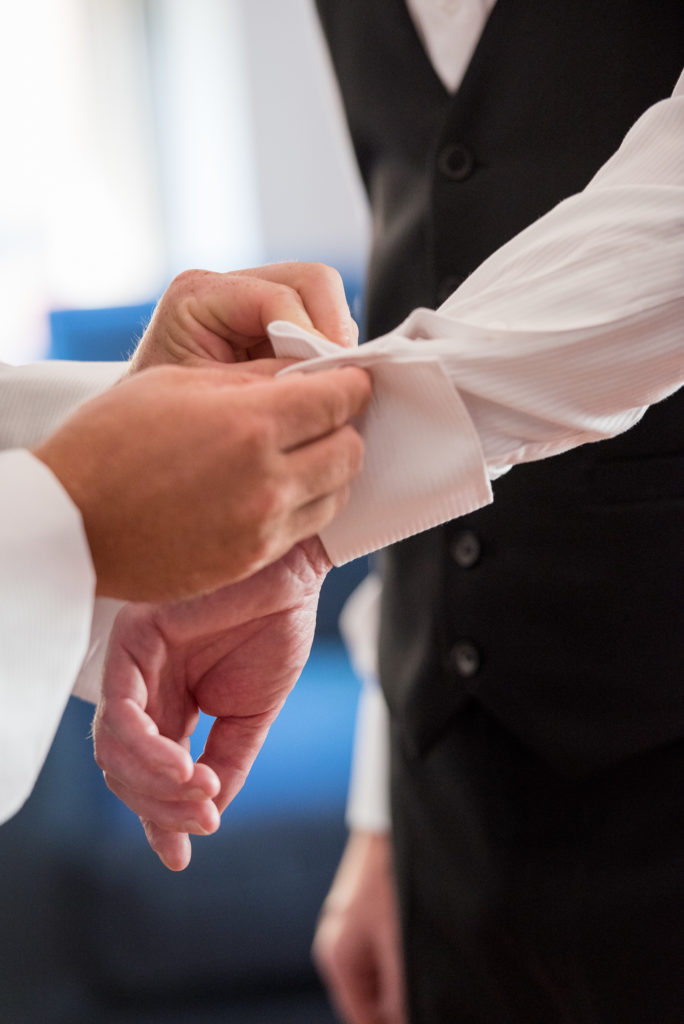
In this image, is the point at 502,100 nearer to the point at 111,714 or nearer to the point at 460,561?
the point at 460,561

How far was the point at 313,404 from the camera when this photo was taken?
51 centimetres

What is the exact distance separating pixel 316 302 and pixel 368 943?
73 centimetres

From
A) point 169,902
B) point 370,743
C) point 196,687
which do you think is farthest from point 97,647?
point 169,902

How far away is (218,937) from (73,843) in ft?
0.94

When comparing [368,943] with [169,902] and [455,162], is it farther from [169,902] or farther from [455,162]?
[455,162]

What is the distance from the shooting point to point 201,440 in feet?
1.57

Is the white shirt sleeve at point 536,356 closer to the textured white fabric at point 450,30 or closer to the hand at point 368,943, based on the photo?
the textured white fabric at point 450,30

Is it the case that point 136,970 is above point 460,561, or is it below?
below

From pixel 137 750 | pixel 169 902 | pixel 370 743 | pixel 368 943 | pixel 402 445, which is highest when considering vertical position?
pixel 402 445

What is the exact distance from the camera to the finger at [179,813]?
24.1 inches

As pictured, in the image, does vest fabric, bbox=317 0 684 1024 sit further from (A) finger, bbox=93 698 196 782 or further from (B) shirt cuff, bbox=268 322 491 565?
(A) finger, bbox=93 698 196 782

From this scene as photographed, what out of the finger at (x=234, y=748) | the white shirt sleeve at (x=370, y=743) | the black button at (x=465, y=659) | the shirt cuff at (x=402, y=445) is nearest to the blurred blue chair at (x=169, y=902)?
the white shirt sleeve at (x=370, y=743)

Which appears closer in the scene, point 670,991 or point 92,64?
point 670,991

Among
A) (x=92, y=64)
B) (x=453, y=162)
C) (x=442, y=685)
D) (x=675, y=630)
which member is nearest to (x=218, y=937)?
(x=442, y=685)
